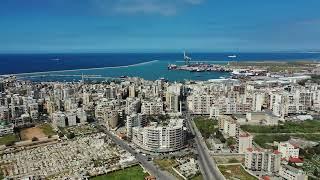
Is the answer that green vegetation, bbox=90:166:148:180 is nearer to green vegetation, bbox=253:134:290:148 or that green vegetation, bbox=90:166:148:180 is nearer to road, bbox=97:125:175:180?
road, bbox=97:125:175:180

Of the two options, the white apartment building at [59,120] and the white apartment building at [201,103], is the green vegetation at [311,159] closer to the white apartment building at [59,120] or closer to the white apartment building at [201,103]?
the white apartment building at [201,103]

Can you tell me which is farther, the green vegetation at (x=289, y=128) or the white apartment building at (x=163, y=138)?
the green vegetation at (x=289, y=128)

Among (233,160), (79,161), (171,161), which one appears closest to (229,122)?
(233,160)

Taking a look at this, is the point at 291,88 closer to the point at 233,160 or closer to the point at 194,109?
the point at 194,109

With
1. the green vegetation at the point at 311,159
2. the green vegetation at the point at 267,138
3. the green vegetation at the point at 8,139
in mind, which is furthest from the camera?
the green vegetation at the point at 8,139

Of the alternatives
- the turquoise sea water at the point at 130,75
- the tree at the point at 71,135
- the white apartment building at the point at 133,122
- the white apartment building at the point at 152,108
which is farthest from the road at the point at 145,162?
the turquoise sea water at the point at 130,75

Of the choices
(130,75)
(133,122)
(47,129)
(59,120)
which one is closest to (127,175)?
(133,122)

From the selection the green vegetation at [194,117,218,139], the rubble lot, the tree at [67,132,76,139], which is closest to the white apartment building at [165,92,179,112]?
the green vegetation at [194,117,218,139]
